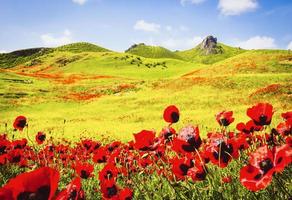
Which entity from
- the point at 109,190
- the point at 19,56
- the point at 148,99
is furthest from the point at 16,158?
the point at 19,56

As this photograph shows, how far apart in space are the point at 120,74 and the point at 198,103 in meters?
55.7

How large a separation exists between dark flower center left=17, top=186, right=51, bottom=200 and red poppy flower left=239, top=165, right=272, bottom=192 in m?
0.93

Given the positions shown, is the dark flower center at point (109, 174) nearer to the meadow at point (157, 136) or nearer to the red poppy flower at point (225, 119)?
the meadow at point (157, 136)

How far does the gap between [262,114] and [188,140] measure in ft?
2.24

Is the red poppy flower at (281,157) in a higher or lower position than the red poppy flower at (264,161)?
higher

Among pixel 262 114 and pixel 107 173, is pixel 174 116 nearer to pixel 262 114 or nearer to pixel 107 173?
pixel 262 114

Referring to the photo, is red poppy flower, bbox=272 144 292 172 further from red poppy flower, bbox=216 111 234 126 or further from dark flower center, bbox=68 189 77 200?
red poppy flower, bbox=216 111 234 126

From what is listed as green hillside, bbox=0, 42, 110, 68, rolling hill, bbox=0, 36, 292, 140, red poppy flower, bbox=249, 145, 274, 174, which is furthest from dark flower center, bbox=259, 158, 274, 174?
green hillside, bbox=0, 42, 110, 68

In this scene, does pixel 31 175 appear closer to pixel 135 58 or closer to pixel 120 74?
pixel 120 74

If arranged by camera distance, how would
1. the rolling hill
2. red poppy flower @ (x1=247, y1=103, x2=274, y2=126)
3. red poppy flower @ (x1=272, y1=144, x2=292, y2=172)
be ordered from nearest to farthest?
red poppy flower @ (x1=272, y1=144, x2=292, y2=172), red poppy flower @ (x1=247, y1=103, x2=274, y2=126), the rolling hill

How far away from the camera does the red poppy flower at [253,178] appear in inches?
70.6

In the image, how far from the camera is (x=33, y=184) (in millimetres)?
1340

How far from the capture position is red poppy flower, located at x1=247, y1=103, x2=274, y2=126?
311 centimetres

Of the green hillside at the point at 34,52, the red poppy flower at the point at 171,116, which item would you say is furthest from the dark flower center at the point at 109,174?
the green hillside at the point at 34,52
